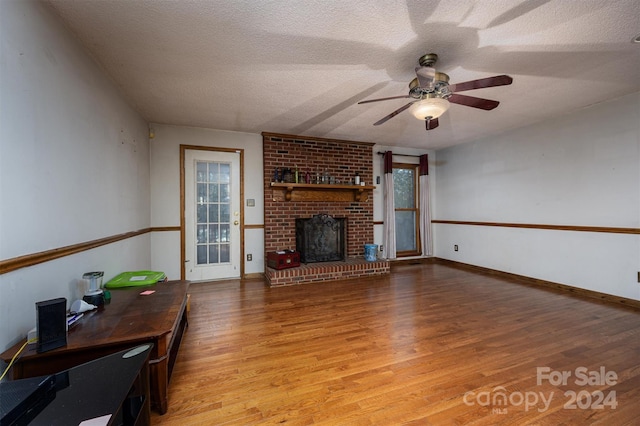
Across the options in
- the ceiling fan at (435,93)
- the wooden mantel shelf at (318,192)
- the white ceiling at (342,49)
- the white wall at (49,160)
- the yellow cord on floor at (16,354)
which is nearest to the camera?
the yellow cord on floor at (16,354)

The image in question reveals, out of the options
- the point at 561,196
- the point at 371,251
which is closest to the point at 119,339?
the point at 371,251

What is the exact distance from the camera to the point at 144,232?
338 cm

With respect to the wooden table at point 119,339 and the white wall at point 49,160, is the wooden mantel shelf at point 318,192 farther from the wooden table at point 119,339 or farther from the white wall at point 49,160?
the wooden table at point 119,339

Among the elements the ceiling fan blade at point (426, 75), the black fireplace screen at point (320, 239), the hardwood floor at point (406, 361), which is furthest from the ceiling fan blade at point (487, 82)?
the black fireplace screen at point (320, 239)

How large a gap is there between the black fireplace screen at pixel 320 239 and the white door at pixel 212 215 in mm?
1050

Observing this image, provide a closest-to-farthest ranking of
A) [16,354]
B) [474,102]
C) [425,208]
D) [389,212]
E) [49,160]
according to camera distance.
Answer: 1. [16,354]
2. [49,160]
3. [474,102]
4. [389,212]
5. [425,208]

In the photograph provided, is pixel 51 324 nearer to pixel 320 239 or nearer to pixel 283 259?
pixel 283 259

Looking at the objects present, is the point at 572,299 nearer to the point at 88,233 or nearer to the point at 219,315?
the point at 219,315

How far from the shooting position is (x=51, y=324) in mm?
1201

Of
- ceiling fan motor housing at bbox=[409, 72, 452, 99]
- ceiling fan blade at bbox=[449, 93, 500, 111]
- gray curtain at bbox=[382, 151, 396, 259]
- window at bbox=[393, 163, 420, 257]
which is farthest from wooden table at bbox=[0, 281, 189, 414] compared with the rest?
window at bbox=[393, 163, 420, 257]

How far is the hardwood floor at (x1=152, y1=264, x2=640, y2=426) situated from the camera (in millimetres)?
1428

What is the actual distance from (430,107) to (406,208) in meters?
3.56

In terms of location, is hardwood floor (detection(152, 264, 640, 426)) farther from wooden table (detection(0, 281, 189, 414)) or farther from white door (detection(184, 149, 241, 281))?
white door (detection(184, 149, 241, 281))

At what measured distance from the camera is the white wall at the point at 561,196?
2.99 m
